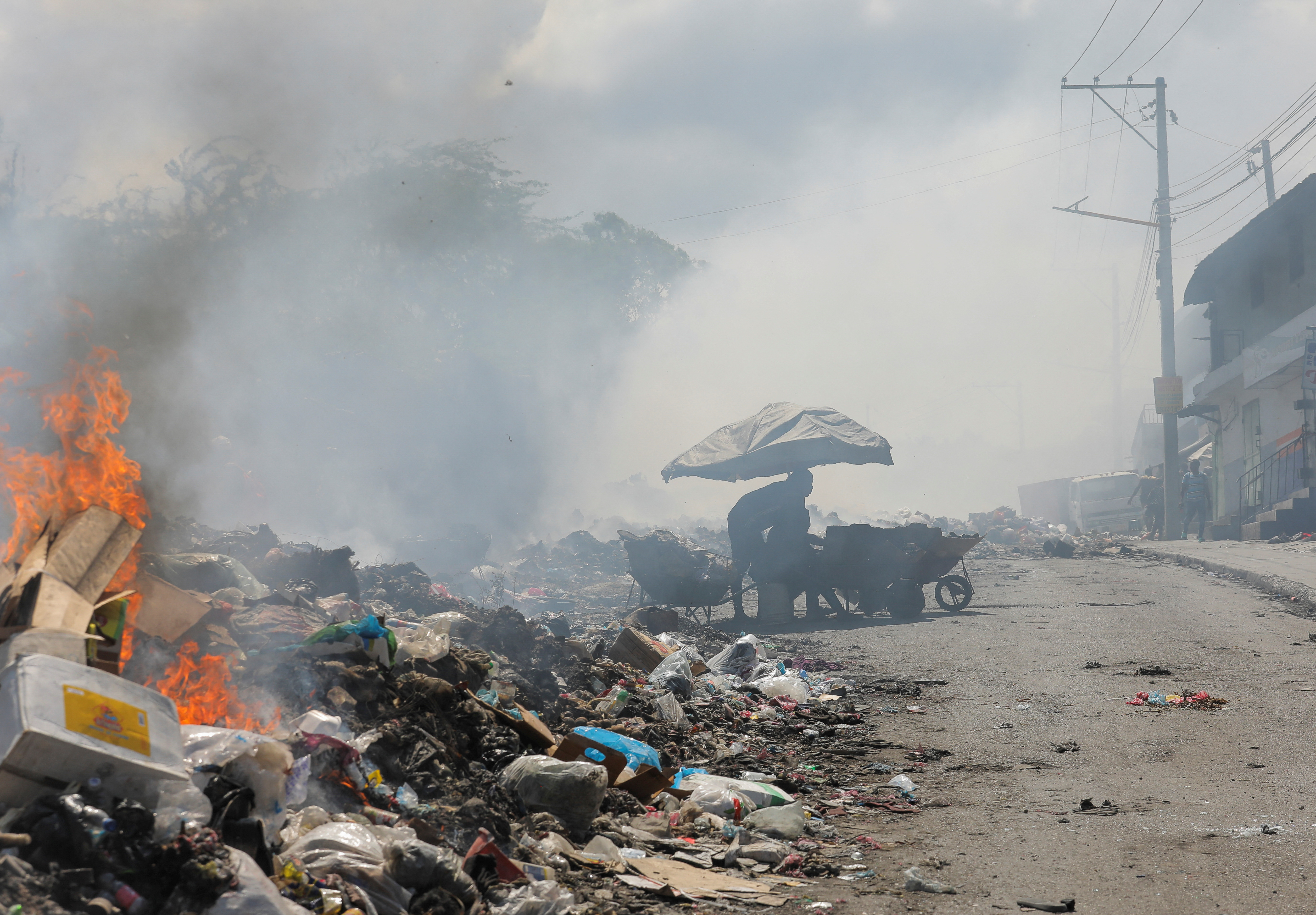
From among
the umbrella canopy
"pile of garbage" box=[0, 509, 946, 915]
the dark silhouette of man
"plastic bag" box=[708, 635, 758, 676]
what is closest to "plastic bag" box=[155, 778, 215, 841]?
"pile of garbage" box=[0, 509, 946, 915]

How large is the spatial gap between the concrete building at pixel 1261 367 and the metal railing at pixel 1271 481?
0.13 feet

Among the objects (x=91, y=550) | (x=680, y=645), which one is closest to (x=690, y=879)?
(x=91, y=550)

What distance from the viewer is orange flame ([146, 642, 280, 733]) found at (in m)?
3.93

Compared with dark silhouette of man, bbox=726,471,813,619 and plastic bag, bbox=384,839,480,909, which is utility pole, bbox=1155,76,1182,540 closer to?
dark silhouette of man, bbox=726,471,813,619

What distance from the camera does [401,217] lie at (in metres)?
21.9

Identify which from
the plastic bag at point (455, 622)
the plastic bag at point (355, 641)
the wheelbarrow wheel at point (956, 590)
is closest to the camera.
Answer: the plastic bag at point (355, 641)

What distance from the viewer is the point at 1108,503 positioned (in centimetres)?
3216

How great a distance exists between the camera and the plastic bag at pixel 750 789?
14.5 ft

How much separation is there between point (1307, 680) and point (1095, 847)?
4043mm

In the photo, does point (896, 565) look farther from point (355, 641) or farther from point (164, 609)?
point (164, 609)

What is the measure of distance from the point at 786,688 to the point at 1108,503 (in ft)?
96.0

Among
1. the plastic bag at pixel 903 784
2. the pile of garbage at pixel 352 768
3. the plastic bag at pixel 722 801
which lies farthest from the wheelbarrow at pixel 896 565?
the plastic bag at pixel 722 801

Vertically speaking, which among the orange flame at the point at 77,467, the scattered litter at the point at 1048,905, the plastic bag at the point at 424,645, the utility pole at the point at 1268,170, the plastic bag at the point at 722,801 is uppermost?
the utility pole at the point at 1268,170

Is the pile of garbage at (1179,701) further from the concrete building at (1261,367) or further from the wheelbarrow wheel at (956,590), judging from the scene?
the concrete building at (1261,367)
